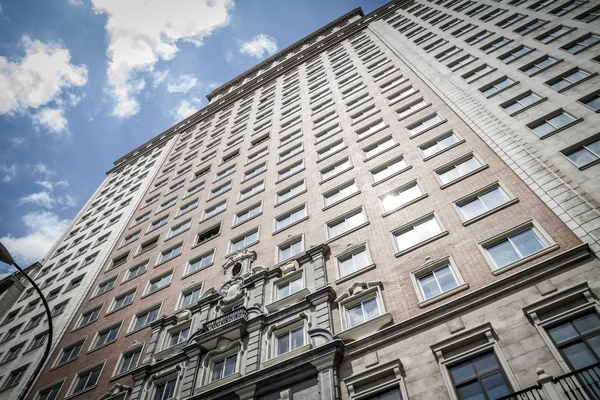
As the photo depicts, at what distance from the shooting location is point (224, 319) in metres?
20.5

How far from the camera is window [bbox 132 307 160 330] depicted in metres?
26.0

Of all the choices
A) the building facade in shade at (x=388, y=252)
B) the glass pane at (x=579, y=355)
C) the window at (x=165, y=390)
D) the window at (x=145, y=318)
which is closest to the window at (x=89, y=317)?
the building facade in shade at (x=388, y=252)

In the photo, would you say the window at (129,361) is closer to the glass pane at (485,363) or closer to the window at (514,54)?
the glass pane at (485,363)

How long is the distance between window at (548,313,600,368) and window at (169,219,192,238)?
2868 centimetres

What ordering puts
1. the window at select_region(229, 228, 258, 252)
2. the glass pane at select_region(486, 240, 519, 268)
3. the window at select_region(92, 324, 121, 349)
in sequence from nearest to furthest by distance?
the glass pane at select_region(486, 240, 519, 268) → the window at select_region(92, 324, 121, 349) → the window at select_region(229, 228, 258, 252)

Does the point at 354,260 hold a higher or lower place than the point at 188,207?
lower

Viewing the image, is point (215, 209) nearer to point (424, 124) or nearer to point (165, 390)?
point (165, 390)

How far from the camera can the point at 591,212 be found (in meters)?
14.8

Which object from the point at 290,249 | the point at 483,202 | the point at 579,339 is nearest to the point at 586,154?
the point at 483,202

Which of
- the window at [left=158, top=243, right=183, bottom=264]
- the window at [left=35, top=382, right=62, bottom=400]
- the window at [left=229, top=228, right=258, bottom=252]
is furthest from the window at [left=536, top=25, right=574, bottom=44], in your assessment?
the window at [left=35, top=382, right=62, bottom=400]

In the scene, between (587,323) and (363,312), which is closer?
(587,323)

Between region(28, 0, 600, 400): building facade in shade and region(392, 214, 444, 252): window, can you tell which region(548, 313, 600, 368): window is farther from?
region(392, 214, 444, 252): window

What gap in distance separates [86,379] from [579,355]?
85.0ft

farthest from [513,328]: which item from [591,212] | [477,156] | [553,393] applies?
[477,156]
